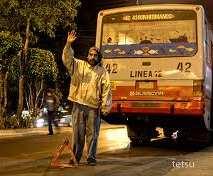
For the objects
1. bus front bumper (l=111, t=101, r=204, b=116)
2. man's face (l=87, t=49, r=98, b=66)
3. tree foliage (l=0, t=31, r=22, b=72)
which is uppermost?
tree foliage (l=0, t=31, r=22, b=72)

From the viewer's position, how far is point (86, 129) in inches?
379

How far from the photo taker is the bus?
14.1 metres

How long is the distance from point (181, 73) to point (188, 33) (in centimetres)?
100

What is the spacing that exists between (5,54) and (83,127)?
1420 centimetres

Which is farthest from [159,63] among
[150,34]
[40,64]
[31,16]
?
[40,64]

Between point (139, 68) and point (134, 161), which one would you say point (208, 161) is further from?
point (139, 68)

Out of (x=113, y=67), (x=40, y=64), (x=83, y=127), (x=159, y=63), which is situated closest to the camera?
(x=83, y=127)

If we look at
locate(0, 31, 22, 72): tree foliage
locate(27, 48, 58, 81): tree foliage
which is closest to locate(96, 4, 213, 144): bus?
locate(0, 31, 22, 72): tree foliage

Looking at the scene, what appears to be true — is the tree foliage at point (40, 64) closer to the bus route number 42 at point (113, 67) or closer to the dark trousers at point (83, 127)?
the bus route number 42 at point (113, 67)

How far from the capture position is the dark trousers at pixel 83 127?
9547 millimetres

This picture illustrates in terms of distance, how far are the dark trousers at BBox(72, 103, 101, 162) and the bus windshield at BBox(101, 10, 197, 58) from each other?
5.37m

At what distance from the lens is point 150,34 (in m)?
14.8

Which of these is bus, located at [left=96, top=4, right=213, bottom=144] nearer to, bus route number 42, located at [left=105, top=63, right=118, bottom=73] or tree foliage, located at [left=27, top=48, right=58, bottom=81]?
bus route number 42, located at [left=105, top=63, right=118, bottom=73]

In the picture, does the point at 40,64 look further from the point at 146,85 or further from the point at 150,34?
the point at 146,85
